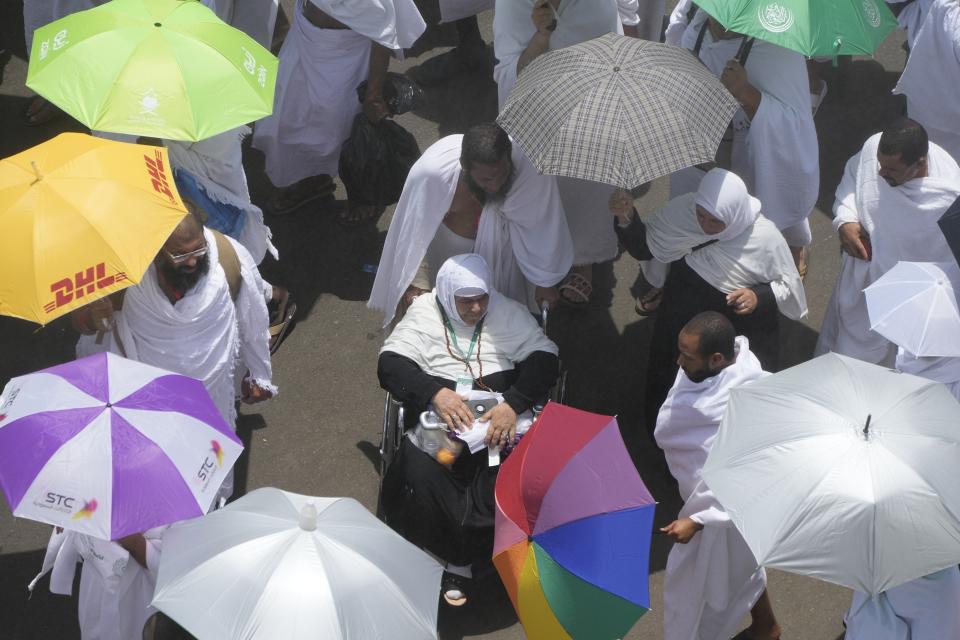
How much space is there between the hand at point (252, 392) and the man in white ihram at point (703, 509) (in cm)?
196

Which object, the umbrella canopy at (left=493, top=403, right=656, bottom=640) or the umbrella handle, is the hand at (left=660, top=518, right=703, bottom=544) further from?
the umbrella handle

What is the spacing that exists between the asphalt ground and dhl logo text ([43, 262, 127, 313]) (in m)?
1.63

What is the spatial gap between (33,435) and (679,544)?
8.57 ft

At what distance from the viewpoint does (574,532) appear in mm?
4430

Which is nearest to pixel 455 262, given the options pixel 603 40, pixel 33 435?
pixel 603 40

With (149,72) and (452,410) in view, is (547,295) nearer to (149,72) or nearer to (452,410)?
(452,410)

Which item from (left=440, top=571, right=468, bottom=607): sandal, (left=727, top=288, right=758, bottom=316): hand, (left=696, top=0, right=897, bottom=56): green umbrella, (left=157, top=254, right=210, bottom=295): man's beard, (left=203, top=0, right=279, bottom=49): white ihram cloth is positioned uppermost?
(left=696, top=0, right=897, bottom=56): green umbrella

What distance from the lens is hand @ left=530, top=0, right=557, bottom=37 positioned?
6520mm

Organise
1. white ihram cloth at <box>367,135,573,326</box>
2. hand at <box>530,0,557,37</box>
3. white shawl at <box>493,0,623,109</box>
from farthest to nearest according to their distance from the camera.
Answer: white shawl at <box>493,0,623,109</box> → hand at <box>530,0,557,37</box> → white ihram cloth at <box>367,135,573,326</box>

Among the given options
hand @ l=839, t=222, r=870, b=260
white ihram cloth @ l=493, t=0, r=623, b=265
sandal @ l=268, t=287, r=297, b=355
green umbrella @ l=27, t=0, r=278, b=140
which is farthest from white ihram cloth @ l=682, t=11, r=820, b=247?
sandal @ l=268, t=287, r=297, b=355

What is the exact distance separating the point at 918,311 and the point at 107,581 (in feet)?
11.2

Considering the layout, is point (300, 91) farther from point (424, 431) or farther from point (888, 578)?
point (888, 578)

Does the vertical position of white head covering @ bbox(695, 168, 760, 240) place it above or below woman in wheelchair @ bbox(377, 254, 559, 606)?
above

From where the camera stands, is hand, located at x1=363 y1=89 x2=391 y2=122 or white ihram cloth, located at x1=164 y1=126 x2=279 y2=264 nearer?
white ihram cloth, located at x1=164 y1=126 x2=279 y2=264
